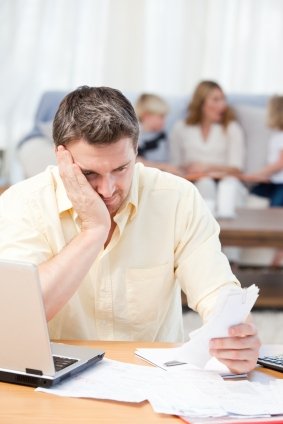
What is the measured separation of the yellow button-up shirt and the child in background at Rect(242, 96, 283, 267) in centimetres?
312

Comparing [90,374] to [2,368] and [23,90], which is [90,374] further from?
[23,90]

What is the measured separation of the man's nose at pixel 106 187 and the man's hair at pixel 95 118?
0.09 metres

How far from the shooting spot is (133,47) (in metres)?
5.56

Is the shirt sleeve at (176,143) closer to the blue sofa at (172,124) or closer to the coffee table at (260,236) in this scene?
the blue sofa at (172,124)

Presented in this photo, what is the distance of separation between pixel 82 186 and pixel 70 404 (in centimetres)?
57

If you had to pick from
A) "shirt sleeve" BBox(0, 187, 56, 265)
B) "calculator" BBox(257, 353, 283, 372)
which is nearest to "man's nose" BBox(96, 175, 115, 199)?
"shirt sleeve" BBox(0, 187, 56, 265)

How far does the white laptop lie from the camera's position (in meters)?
1.29

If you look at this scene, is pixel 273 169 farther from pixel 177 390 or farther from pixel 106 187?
pixel 177 390

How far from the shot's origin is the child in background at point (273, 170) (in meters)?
4.94

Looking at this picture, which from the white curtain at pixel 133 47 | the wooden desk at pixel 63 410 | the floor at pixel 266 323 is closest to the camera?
the wooden desk at pixel 63 410

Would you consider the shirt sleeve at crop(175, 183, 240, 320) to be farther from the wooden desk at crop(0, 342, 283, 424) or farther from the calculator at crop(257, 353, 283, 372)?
the wooden desk at crop(0, 342, 283, 424)

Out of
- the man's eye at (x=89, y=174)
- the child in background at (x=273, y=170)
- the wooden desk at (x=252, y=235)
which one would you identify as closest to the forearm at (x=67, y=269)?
the man's eye at (x=89, y=174)

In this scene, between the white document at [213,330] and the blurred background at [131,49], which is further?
the blurred background at [131,49]

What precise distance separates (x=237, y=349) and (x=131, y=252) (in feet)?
1.42
